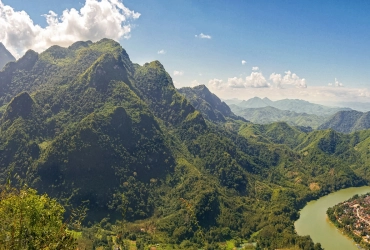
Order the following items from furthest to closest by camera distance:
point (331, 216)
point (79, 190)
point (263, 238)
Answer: point (331, 216), point (79, 190), point (263, 238)

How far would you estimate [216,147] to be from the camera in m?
178

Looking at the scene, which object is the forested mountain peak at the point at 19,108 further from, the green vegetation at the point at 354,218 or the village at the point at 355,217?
the village at the point at 355,217

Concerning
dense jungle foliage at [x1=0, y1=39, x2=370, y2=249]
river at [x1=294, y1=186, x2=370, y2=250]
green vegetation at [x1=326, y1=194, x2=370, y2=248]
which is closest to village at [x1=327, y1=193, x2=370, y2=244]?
green vegetation at [x1=326, y1=194, x2=370, y2=248]

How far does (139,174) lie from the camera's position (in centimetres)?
14150

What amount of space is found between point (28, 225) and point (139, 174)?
120 metres

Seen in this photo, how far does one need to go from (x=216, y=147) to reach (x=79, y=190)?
282 ft

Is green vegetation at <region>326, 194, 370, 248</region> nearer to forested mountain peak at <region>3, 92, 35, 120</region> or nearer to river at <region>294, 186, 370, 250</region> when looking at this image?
river at <region>294, 186, 370, 250</region>

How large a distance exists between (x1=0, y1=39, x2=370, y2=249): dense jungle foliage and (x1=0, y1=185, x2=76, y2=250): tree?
62954 mm

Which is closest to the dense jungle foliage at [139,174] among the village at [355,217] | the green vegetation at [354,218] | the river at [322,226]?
the river at [322,226]

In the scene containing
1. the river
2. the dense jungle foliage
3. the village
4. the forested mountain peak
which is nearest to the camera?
the river

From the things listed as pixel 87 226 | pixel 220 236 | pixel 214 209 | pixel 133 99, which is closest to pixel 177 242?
pixel 220 236

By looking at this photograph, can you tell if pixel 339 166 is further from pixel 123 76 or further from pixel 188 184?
pixel 123 76

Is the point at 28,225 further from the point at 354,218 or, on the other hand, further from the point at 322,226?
the point at 354,218

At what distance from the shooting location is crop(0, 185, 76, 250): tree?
60.8 ft
